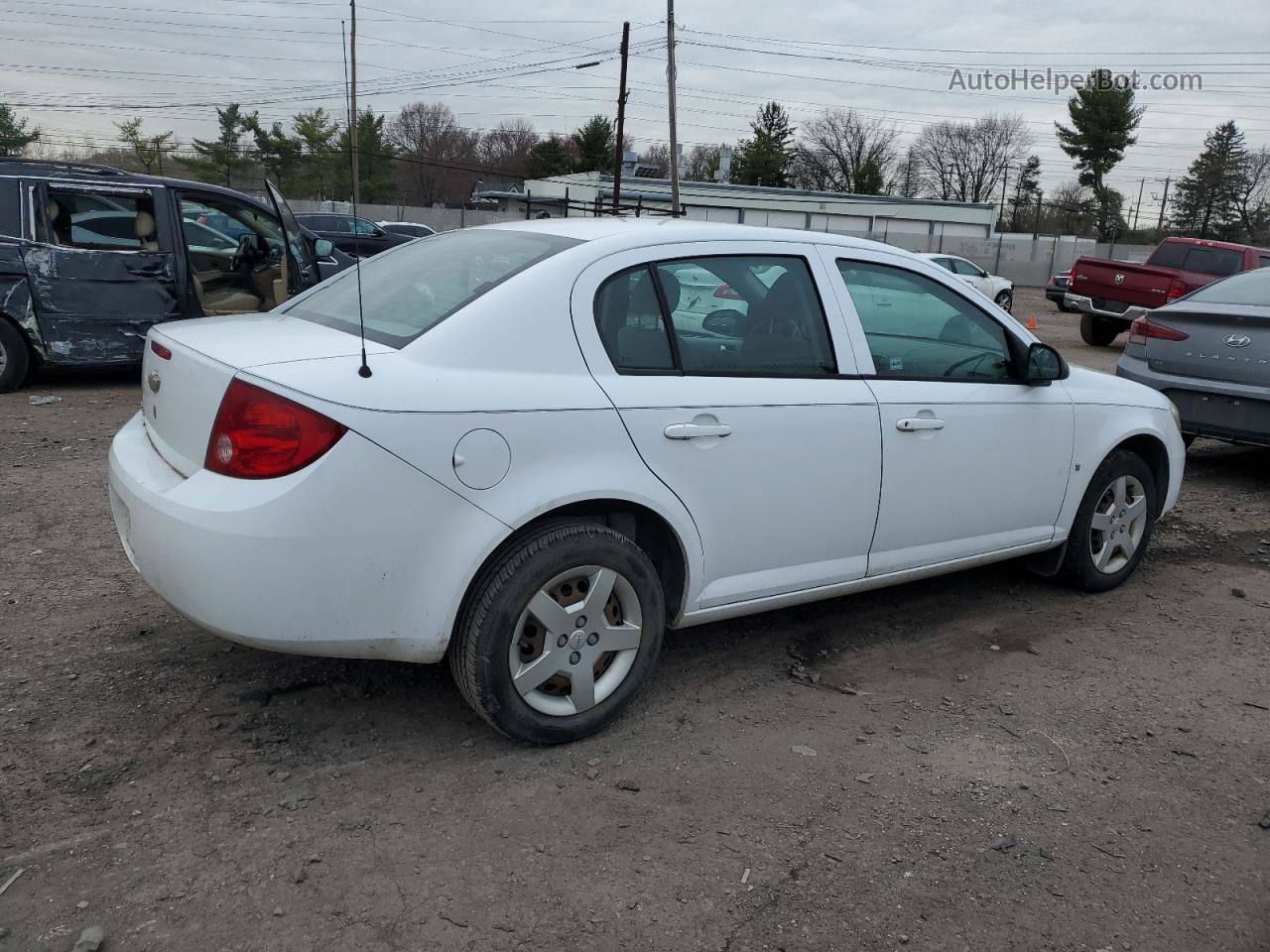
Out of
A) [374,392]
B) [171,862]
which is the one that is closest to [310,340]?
[374,392]

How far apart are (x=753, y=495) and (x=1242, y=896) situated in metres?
1.73

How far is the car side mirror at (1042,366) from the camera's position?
4.17m

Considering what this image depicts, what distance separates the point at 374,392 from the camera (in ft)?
9.09

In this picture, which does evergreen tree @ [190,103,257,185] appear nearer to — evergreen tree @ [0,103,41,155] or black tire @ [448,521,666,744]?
evergreen tree @ [0,103,41,155]

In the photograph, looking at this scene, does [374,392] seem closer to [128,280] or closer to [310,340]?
[310,340]

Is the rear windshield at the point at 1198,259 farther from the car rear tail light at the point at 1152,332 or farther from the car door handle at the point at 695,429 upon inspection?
the car door handle at the point at 695,429

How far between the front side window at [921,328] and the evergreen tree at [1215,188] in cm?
7413

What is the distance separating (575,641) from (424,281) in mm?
1321

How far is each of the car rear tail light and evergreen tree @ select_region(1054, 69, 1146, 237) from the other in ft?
209

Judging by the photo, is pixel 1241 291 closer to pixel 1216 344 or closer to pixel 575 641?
pixel 1216 344

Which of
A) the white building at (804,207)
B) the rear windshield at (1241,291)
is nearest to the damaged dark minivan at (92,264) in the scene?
the rear windshield at (1241,291)

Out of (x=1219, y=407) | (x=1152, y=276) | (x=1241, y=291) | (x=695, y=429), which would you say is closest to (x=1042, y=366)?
(x=695, y=429)

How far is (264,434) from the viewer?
276 cm

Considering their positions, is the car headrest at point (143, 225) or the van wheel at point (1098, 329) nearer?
the car headrest at point (143, 225)
